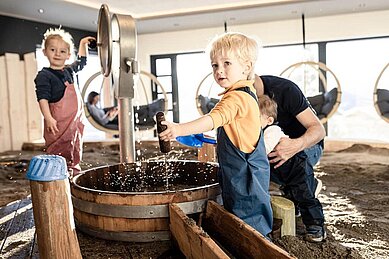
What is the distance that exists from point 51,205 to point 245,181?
29.9 inches

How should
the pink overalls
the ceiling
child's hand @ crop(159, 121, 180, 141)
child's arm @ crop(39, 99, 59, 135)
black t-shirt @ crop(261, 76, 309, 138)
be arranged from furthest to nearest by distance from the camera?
1. the ceiling
2. the pink overalls
3. child's arm @ crop(39, 99, 59, 135)
4. black t-shirt @ crop(261, 76, 309, 138)
5. child's hand @ crop(159, 121, 180, 141)

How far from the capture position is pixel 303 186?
1.92 m

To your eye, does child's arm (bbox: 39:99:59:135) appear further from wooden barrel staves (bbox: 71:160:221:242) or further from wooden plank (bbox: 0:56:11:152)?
wooden plank (bbox: 0:56:11:152)

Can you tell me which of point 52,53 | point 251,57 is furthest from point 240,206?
point 52,53

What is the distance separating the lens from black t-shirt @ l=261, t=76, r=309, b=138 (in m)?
2.01

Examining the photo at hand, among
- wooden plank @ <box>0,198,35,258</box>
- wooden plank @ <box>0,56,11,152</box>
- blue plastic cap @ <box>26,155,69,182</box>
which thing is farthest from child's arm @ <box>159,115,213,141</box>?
wooden plank @ <box>0,56,11,152</box>

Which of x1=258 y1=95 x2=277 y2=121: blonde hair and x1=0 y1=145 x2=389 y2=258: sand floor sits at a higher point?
x1=258 y1=95 x2=277 y2=121: blonde hair

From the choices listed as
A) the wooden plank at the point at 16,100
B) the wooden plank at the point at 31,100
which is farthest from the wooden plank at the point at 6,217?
the wooden plank at the point at 31,100

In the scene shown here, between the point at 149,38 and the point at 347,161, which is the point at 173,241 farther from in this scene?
the point at 149,38

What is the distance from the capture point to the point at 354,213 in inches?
94.4

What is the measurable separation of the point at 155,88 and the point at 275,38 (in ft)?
A: 9.26

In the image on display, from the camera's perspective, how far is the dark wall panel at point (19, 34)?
692cm

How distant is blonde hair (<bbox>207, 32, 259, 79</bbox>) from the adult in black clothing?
434 millimetres

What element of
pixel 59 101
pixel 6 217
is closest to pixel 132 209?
pixel 6 217
